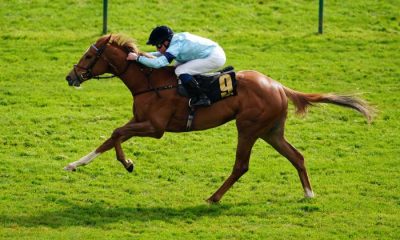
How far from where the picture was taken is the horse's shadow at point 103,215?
1207cm

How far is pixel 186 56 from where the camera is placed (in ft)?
42.8

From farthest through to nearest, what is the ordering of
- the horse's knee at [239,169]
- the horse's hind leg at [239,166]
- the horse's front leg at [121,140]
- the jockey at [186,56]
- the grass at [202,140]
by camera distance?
the horse's knee at [239,169], the horse's hind leg at [239,166], the jockey at [186,56], the horse's front leg at [121,140], the grass at [202,140]

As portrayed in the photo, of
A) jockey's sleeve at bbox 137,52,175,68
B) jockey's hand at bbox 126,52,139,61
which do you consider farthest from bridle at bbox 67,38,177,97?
jockey's sleeve at bbox 137,52,175,68

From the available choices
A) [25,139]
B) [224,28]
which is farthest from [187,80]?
[224,28]

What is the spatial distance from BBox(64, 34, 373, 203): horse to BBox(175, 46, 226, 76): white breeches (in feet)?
0.86

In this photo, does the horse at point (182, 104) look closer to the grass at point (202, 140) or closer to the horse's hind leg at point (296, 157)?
the horse's hind leg at point (296, 157)

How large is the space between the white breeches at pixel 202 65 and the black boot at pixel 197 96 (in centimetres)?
19

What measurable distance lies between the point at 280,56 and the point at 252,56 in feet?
2.30

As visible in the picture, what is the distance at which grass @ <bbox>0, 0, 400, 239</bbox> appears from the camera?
12.3 metres

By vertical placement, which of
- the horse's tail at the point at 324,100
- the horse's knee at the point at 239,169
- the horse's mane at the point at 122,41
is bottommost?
the horse's knee at the point at 239,169

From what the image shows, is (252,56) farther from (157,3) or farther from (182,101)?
(182,101)

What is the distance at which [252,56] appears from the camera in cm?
2109

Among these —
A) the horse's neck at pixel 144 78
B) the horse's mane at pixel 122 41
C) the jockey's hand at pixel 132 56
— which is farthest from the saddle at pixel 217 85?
the horse's mane at pixel 122 41

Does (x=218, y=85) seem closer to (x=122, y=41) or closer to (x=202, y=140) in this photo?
(x=122, y=41)
